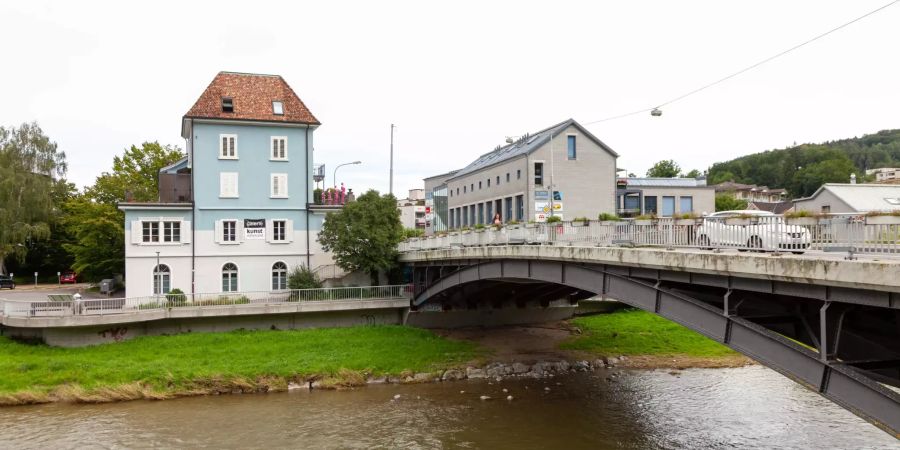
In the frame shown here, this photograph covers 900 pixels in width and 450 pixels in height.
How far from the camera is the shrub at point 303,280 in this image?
3534 centimetres

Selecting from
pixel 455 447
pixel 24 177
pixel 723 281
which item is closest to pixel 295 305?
pixel 455 447

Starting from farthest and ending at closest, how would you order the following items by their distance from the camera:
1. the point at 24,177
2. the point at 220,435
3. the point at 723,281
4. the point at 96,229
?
the point at 24,177
the point at 96,229
the point at 220,435
the point at 723,281

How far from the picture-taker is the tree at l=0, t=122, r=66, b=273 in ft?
167

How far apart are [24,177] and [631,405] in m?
51.8

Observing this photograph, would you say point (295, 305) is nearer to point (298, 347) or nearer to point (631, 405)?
point (298, 347)

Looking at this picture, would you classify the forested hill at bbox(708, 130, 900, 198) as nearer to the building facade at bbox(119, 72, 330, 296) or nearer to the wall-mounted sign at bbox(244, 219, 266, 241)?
the building facade at bbox(119, 72, 330, 296)

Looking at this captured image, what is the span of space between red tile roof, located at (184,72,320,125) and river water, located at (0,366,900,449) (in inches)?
702

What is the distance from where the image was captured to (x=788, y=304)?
12828 millimetres

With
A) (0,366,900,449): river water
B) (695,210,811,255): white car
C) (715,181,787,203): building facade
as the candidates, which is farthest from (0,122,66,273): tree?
(715,181,787,203): building facade

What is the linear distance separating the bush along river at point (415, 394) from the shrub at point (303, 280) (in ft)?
11.9

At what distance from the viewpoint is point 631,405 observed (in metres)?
23.0

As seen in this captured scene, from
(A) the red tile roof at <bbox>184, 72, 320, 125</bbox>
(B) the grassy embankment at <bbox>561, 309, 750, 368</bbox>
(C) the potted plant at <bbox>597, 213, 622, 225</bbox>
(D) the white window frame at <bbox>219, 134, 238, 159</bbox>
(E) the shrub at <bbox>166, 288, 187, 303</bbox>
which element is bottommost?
(B) the grassy embankment at <bbox>561, 309, 750, 368</bbox>

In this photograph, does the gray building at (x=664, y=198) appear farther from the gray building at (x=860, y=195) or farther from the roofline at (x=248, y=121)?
the roofline at (x=248, y=121)

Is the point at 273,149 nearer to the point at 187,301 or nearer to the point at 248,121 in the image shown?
the point at 248,121
